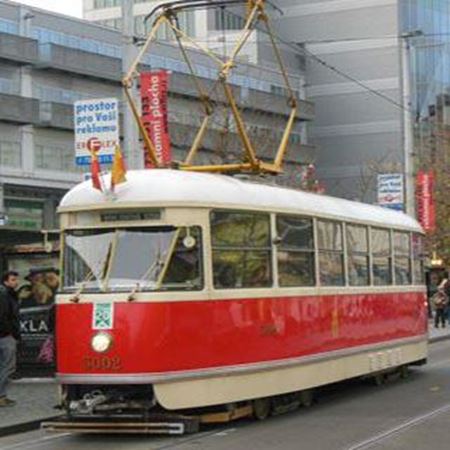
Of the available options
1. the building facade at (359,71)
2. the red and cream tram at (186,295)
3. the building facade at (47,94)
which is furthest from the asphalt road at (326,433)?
the building facade at (359,71)

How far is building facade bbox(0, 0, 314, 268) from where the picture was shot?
55.2 m

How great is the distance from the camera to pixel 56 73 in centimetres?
5916

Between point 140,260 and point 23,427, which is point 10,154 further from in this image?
point 140,260

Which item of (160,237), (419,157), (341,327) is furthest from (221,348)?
(419,157)

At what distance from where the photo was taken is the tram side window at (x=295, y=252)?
12859 mm

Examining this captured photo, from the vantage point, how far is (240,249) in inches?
480

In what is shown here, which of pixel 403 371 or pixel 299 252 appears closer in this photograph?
pixel 299 252

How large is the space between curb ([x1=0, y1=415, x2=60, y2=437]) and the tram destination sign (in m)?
4.62

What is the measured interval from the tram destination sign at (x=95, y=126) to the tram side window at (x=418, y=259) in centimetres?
539

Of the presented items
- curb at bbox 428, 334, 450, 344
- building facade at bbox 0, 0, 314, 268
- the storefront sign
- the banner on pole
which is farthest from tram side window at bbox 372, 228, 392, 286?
building facade at bbox 0, 0, 314, 268

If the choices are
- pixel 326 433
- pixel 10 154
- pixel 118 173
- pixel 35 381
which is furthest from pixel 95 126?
pixel 10 154

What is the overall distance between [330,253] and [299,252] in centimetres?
100

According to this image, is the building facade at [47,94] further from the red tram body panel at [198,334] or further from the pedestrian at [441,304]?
the red tram body panel at [198,334]

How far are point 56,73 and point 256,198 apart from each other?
4828 cm
